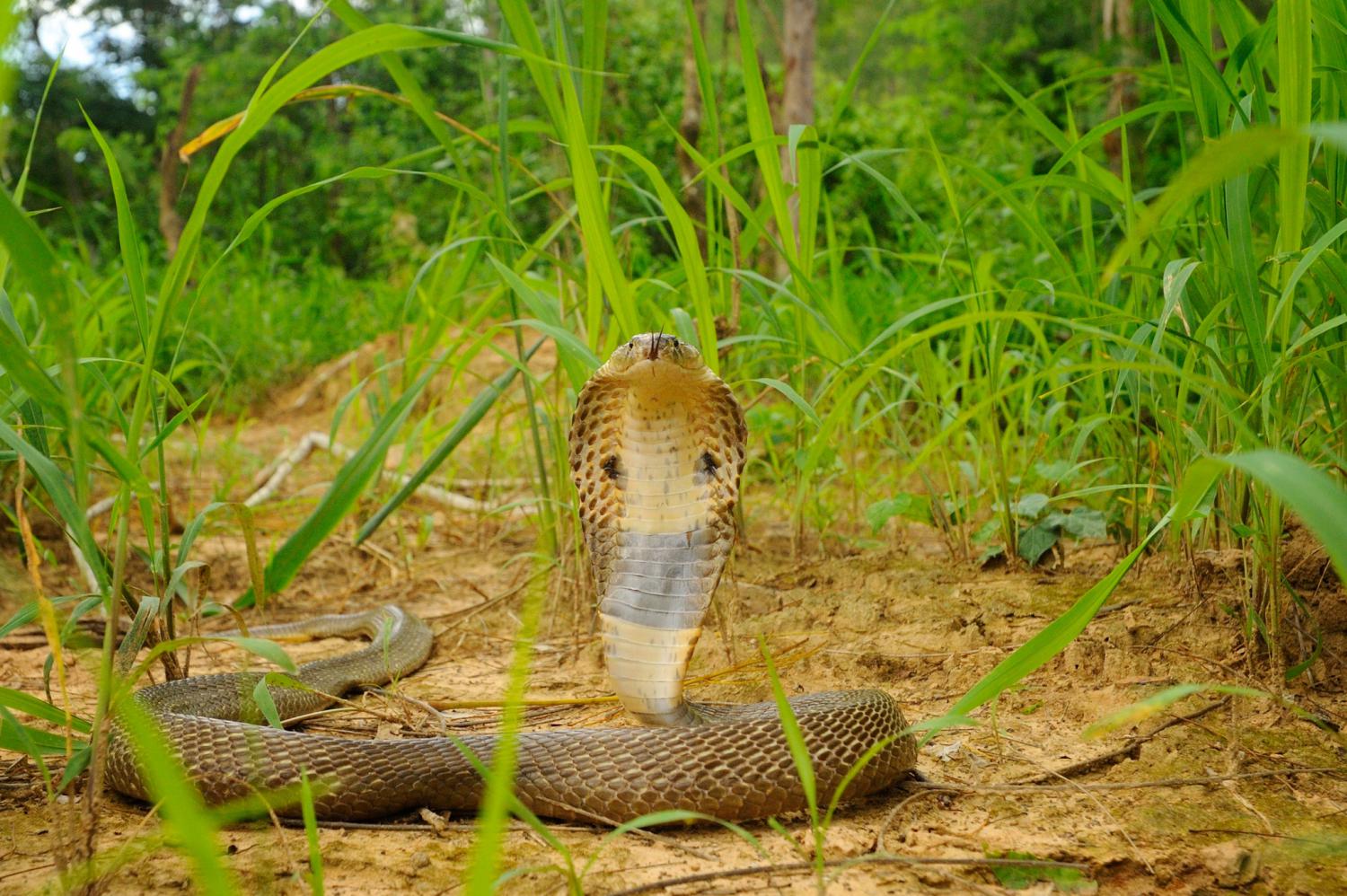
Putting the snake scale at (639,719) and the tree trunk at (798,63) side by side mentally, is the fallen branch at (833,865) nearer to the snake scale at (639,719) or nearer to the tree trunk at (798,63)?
the snake scale at (639,719)

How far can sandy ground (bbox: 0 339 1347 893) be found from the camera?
5.67ft

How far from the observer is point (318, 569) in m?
4.61

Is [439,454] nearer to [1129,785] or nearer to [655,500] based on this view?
[655,500]

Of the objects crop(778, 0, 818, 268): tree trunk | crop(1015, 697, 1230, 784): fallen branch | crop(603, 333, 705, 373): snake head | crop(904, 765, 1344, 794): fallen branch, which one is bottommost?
crop(1015, 697, 1230, 784): fallen branch

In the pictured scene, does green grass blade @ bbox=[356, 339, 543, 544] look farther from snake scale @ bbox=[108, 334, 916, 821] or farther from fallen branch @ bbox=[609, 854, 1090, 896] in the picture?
fallen branch @ bbox=[609, 854, 1090, 896]

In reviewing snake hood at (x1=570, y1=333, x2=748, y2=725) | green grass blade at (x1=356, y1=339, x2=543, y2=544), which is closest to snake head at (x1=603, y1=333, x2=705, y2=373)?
snake hood at (x1=570, y1=333, x2=748, y2=725)

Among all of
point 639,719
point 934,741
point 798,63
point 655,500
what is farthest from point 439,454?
point 798,63

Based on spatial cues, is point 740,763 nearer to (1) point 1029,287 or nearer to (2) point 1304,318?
(2) point 1304,318

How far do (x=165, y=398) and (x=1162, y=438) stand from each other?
2.28 metres

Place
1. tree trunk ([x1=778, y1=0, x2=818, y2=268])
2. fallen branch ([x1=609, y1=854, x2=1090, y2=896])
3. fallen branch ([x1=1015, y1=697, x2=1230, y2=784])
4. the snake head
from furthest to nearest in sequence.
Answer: tree trunk ([x1=778, y1=0, x2=818, y2=268]), the snake head, fallen branch ([x1=1015, y1=697, x2=1230, y2=784]), fallen branch ([x1=609, y1=854, x2=1090, y2=896])

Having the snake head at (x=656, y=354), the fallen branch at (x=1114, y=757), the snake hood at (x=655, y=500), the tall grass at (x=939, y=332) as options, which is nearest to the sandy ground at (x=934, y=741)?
the fallen branch at (x=1114, y=757)

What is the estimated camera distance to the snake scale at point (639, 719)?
1.99 m

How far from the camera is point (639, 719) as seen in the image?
2.33 meters

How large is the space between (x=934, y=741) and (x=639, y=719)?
2.15 ft
